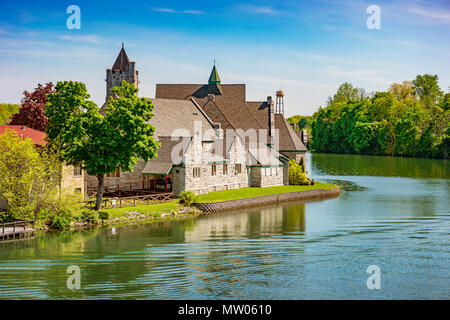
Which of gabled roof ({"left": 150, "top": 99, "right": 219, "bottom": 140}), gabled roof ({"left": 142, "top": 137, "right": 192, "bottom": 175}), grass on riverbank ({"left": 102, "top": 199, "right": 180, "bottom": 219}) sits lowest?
grass on riverbank ({"left": 102, "top": 199, "right": 180, "bottom": 219})

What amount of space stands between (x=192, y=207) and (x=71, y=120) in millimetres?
12526

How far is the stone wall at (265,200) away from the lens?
46188mm

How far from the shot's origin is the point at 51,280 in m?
26.0

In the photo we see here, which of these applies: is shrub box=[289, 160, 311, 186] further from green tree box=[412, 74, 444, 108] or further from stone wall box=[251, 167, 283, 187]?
green tree box=[412, 74, 444, 108]

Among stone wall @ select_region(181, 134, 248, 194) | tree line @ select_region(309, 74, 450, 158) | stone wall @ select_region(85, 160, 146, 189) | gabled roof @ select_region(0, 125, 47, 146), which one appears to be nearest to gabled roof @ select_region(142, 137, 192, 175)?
stone wall @ select_region(181, 134, 248, 194)

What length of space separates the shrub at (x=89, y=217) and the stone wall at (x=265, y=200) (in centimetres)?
979

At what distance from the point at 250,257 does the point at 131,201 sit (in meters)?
15.4

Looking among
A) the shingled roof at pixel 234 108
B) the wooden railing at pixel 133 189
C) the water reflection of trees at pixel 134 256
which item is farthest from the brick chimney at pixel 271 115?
the water reflection of trees at pixel 134 256

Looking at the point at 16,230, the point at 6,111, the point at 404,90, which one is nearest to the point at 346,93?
the point at 404,90

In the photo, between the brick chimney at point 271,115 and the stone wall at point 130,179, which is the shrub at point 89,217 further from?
the brick chimney at point 271,115

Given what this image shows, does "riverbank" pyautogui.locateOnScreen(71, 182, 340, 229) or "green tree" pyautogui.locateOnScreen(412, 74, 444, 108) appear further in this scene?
"green tree" pyautogui.locateOnScreen(412, 74, 444, 108)

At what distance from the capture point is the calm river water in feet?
81.9

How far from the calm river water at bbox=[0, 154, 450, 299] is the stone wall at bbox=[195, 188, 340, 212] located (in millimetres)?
1483
